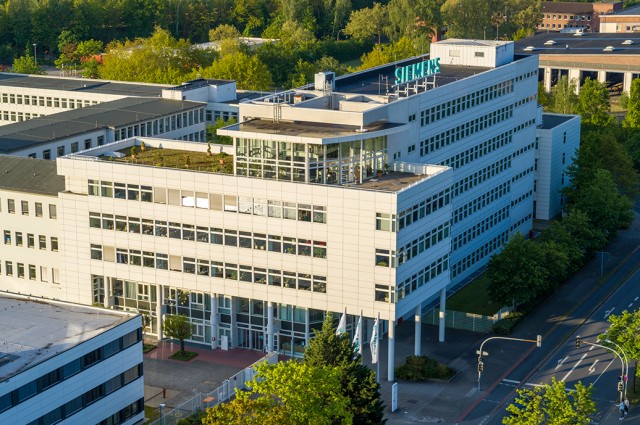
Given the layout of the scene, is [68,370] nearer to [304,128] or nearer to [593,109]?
[304,128]

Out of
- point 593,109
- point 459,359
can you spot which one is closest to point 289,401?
point 459,359

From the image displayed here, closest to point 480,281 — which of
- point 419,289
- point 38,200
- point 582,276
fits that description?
point 582,276

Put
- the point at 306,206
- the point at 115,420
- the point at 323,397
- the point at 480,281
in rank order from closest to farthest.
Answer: the point at 323,397, the point at 115,420, the point at 306,206, the point at 480,281

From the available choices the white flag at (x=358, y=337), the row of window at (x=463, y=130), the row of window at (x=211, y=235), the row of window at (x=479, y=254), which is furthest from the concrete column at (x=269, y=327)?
the row of window at (x=479, y=254)

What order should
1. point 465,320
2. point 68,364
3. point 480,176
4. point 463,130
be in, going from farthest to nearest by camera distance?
point 480,176 < point 463,130 < point 465,320 < point 68,364

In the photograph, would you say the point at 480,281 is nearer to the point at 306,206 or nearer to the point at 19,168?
the point at 306,206

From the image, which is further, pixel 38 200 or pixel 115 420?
pixel 38 200

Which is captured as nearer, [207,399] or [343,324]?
Result: [207,399]

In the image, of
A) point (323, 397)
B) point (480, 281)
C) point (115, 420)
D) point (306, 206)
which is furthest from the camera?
point (480, 281)

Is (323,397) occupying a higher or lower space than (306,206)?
lower
